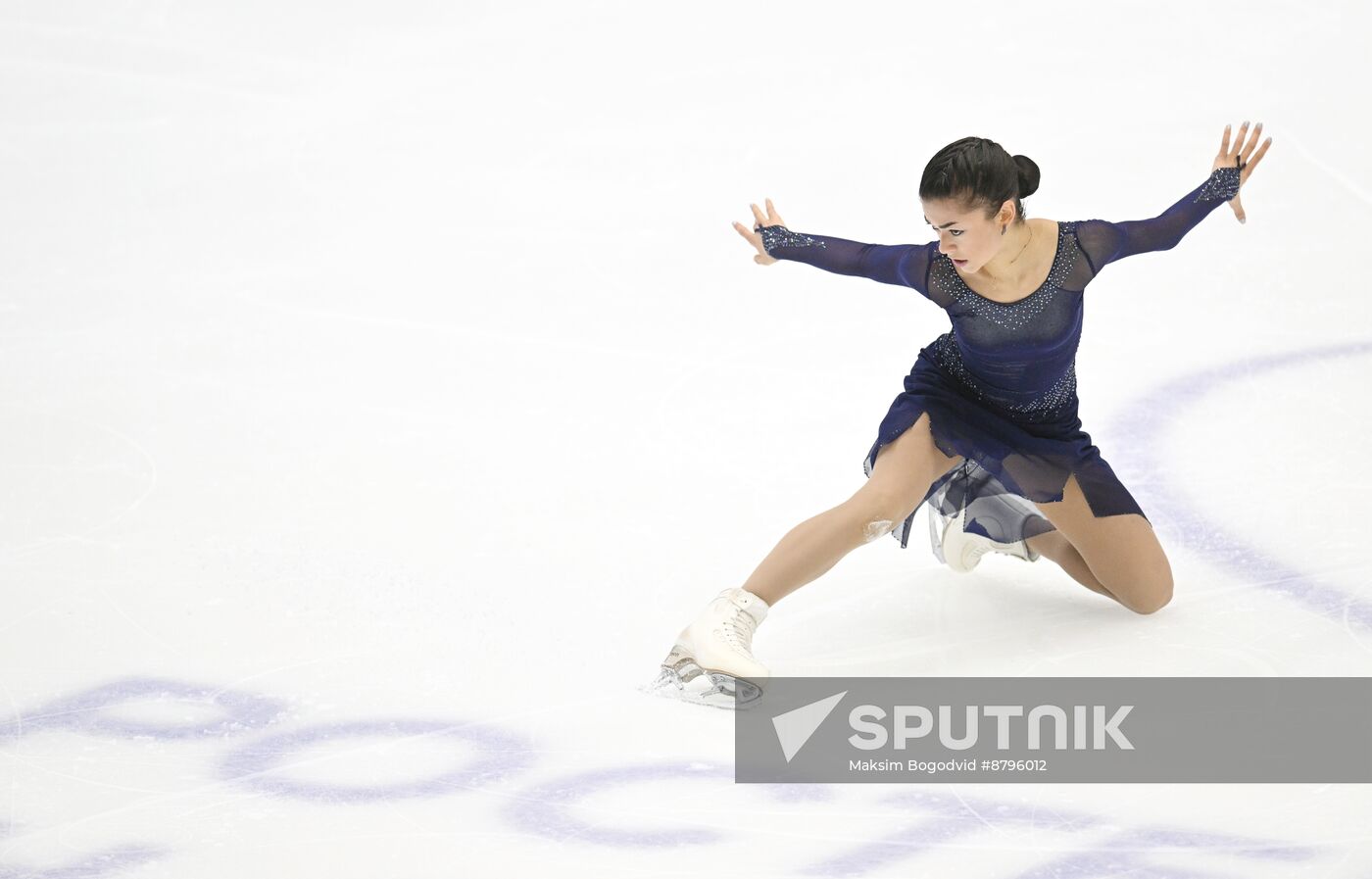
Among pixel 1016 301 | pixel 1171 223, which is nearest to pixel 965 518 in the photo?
pixel 1016 301

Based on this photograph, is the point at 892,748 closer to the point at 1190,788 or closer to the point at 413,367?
the point at 1190,788

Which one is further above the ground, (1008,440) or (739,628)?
(1008,440)

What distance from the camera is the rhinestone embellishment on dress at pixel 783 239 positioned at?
11.8 ft

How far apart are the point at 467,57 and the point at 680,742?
4.51 metres

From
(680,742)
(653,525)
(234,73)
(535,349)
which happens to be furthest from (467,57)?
(680,742)

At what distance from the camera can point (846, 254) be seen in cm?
355

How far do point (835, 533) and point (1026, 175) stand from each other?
836mm

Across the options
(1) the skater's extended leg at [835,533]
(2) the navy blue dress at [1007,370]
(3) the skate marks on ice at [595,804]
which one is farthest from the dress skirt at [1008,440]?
(3) the skate marks on ice at [595,804]

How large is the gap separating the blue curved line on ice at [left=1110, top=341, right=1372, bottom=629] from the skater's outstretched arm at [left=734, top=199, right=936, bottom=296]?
1068 mm

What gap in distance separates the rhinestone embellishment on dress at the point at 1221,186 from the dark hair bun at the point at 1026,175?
41cm

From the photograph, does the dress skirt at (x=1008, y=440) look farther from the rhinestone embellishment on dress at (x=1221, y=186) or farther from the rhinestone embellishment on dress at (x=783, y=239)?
the rhinestone embellishment on dress at (x=1221, y=186)

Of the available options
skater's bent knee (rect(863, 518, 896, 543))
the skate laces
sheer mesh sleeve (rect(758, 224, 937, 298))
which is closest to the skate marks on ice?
the skate laces

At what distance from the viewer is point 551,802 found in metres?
2.97

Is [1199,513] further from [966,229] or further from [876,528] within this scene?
[966,229]
